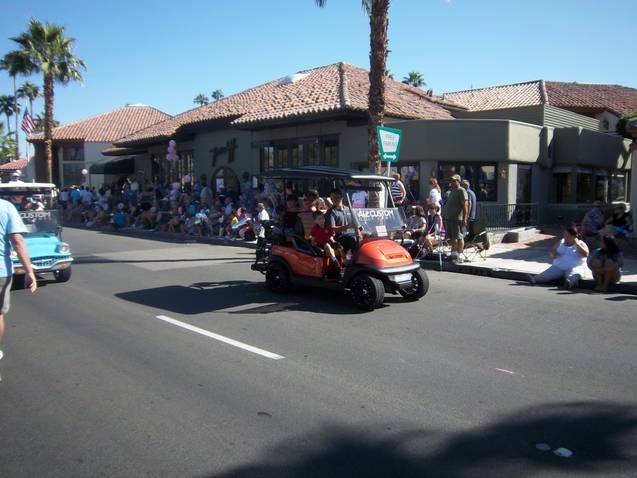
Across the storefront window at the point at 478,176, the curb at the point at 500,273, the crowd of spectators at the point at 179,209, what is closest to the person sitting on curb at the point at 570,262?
the curb at the point at 500,273

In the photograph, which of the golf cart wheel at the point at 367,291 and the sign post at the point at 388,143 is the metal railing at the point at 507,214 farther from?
the golf cart wheel at the point at 367,291

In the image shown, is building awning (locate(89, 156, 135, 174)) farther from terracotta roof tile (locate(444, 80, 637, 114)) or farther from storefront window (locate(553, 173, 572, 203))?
storefront window (locate(553, 173, 572, 203))

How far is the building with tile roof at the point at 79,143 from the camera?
41438 millimetres

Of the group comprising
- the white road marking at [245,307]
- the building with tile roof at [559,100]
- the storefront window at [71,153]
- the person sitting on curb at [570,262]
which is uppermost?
the building with tile roof at [559,100]

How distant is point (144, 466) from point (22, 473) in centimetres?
77

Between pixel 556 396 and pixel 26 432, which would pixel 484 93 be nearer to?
pixel 556 396

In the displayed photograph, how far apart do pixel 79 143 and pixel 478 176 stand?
33.7 m

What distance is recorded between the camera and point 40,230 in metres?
10.6

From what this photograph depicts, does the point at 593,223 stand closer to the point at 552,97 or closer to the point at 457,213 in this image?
the point at 457,213

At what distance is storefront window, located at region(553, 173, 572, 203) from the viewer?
21.1 meters

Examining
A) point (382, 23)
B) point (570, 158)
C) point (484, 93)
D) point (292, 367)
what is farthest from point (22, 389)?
point (484, 93)

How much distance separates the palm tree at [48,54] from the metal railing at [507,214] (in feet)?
89.0

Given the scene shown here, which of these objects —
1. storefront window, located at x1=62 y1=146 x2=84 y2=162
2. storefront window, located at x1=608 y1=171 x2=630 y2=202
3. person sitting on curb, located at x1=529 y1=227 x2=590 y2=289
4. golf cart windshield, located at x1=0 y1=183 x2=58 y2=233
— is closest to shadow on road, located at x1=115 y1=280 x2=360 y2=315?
golf cart windshield, located at x1=0 y1=183 x2=58 y2=233

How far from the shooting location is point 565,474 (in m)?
3.47
